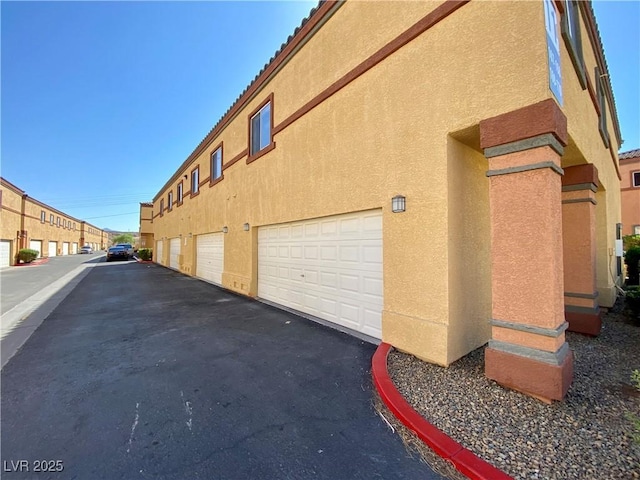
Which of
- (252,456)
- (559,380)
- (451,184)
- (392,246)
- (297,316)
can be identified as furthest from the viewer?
(297,316)

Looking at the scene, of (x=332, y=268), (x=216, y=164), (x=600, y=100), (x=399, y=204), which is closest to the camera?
(x=399, y=204)

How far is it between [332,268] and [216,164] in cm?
933

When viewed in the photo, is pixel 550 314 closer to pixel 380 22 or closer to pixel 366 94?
pixel 366 94

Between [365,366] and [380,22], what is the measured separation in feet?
18.2

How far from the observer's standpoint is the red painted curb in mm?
2098

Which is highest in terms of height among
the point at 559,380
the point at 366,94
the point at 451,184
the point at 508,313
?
the point at 366,94

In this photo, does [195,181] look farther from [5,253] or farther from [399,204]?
[5,253]

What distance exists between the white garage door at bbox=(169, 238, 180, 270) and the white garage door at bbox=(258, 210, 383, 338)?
519 inches

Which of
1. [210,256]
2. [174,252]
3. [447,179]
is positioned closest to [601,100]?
[447,179]

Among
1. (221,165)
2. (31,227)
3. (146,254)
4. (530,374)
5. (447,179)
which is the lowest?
(530,374)

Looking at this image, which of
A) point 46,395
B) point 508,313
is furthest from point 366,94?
point 46,395

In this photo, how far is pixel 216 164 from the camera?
506 inches

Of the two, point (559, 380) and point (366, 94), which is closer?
point (559, 380)

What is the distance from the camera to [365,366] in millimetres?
4062
